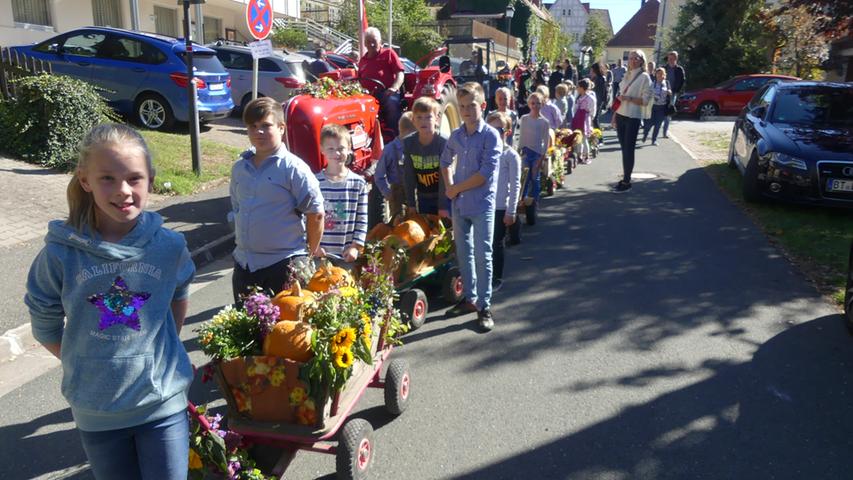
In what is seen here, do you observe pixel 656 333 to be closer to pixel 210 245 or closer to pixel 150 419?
pixel 150 419

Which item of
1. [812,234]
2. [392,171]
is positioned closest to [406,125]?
[392,171]

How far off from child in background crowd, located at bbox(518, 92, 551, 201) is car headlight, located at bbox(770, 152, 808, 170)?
3.24 metres

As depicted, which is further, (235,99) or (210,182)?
(235,99)

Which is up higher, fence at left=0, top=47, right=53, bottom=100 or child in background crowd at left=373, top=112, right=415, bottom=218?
fence at left=0, top=47, right=53, bottom=100

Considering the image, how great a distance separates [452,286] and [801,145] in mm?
5890

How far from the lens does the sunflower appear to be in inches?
117

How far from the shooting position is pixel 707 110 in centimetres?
2512

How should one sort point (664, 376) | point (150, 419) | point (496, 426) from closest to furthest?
point (150, 419), point (496, 426), point (664, 376)

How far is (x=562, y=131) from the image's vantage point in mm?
11852

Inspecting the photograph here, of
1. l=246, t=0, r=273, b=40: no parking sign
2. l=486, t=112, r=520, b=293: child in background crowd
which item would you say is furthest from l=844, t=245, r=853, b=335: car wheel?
l=246, t=0, r=273, b=40: no parking sign

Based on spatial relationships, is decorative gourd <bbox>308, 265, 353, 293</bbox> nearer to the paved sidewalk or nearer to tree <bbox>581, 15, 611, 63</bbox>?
the paved sidewalk

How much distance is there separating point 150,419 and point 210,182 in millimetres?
8024

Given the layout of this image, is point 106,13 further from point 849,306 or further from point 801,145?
point 849,306

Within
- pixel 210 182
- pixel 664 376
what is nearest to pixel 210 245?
pixel 210 182
